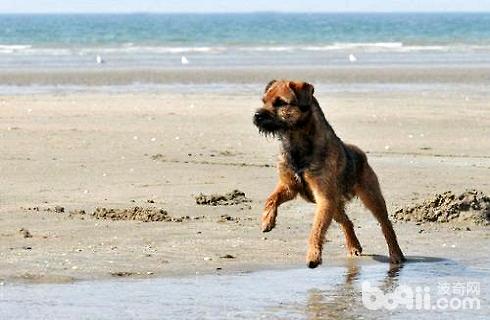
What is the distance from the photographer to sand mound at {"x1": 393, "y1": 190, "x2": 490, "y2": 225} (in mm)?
10289

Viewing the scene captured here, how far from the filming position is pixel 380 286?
813 centimetres

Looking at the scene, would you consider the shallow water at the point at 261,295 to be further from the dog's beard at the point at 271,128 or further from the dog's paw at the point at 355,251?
the dog's beard at the point at 271,128

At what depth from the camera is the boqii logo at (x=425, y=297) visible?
7.53 metres

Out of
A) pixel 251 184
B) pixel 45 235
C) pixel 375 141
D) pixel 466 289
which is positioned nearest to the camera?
pixel 466 289

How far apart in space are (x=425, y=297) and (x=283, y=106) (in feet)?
5.34

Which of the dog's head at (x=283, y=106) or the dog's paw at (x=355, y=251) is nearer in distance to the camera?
the dog's head at (x=283, y=106)

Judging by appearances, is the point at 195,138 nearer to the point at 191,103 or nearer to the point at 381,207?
the point at 191,103

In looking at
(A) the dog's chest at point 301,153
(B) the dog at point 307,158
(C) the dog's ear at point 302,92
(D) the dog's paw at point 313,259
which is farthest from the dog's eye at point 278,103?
(D) the dog's paw at point 313,259

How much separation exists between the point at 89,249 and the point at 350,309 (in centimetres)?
249

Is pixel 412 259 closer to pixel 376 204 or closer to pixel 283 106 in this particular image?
pixel 376 204

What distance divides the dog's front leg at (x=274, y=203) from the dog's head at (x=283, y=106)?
1.72ft

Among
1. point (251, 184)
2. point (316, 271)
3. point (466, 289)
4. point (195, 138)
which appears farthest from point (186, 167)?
point (466, 289)

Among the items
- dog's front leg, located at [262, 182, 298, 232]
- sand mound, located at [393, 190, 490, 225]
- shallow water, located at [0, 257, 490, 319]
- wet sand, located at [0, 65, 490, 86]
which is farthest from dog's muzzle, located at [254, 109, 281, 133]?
wet sand, located at [0, 65, 490, 86]

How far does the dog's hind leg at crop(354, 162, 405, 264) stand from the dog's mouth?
3.90 ft
